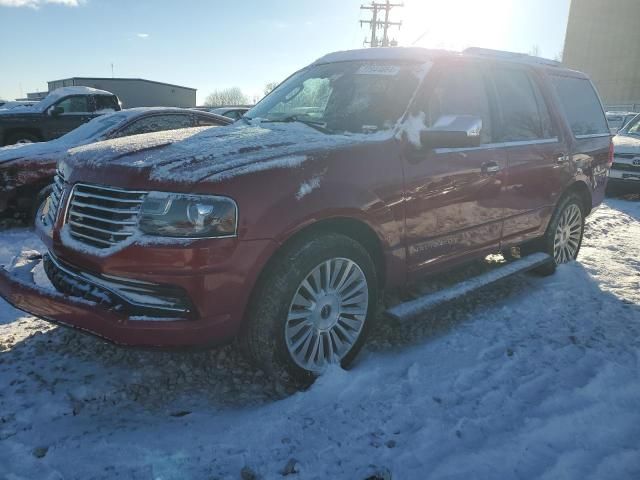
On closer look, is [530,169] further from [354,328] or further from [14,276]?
[14,276]

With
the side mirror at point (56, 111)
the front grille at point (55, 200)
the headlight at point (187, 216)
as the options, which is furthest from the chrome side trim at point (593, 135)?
the side mirror at point (56, 111)

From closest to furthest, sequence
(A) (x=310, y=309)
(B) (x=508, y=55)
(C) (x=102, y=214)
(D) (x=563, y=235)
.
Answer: (C) (x=102, y=214)
(A) (x=310, y=309)
(B) (x=508, y=55)
(D) (x=563, y=235)

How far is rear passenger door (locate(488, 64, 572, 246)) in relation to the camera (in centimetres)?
401

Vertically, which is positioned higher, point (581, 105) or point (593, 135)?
point (581, 105)

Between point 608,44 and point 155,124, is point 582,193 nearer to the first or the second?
point 155,124

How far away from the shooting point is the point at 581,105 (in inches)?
201

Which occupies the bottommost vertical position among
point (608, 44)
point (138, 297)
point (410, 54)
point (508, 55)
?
point (138, 297)

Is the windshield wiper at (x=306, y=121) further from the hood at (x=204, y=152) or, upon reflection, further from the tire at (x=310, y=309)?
the tire at (x=310, y=309)

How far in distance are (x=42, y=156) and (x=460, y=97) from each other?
5073 mm

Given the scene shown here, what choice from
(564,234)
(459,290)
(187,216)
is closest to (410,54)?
(459,290)

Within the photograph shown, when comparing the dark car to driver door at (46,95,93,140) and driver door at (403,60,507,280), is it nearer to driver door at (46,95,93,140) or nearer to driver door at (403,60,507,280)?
driver door at (46,95,93,140)

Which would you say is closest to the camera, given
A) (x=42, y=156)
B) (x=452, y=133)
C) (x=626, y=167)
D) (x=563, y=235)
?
(x=452, y=133)

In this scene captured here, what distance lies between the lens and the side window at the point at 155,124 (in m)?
6.67

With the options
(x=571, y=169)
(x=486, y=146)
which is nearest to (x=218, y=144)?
(x=486, y=146)
